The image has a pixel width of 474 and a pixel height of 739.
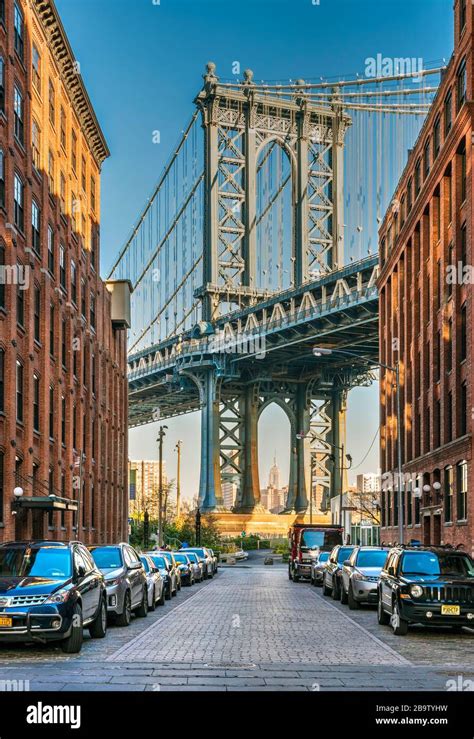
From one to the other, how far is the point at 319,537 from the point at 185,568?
7398 mm

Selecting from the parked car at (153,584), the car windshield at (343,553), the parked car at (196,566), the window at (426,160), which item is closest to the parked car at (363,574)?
the car windshield at (343,553)

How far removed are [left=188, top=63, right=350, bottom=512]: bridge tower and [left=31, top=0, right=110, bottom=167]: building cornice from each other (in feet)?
111

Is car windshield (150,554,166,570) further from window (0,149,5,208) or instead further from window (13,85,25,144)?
window (13,85,25,144)

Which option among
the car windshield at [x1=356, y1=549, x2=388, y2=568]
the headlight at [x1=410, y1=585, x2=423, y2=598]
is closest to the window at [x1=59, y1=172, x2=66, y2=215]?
the car windshield at [x1=356, y1=549, x2=388, y2=568]

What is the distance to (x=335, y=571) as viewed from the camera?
31562 mm

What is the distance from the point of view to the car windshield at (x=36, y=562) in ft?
57.2

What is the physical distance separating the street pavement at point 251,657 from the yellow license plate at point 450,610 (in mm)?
468

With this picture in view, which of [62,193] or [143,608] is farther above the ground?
[62,193]

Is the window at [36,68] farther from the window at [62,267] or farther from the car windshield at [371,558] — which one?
the car windshield at [371,558]

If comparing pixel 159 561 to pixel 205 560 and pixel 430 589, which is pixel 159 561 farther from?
pixel 205 560

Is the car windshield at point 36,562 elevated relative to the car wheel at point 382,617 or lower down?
elevated

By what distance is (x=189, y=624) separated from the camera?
22578 millimetres

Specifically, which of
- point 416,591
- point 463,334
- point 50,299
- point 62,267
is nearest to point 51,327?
point 50,299
